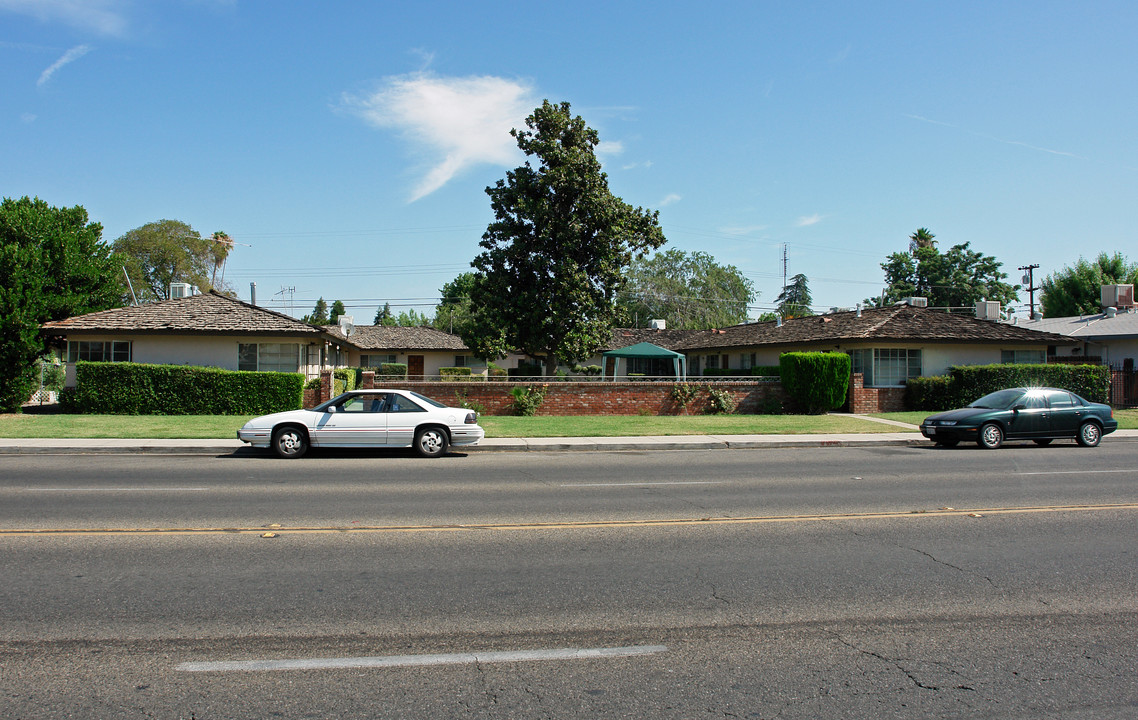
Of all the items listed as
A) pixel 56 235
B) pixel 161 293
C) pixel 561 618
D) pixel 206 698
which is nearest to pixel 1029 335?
pixel 561 618

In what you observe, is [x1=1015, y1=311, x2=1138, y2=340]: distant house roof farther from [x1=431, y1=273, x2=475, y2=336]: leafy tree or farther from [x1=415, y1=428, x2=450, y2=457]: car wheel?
[x1=431, y1=273, x2=475, y2=336]: leafy tree

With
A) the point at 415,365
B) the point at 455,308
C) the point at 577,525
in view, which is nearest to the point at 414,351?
the point at 415,365

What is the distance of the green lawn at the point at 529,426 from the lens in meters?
18.5

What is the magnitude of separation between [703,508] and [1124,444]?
15161 millimetres

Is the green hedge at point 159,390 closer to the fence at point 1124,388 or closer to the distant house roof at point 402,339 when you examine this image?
the distant house roof at point 402,339

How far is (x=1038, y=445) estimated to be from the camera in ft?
59.1

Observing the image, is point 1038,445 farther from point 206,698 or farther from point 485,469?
point 206,698

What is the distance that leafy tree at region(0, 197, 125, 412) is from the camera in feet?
81.1

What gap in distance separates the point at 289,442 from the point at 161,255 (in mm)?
57755

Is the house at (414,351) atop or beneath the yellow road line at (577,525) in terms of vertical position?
atop

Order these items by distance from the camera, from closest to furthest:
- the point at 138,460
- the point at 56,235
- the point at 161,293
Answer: the point at 138,460 < the point at 56,235 < the point at 161,293

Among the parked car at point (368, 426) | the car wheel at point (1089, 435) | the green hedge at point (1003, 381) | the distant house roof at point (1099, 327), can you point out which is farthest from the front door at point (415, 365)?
the car wheel at point (1089, 435)

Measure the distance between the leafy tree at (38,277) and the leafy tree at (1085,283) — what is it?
57.5 m

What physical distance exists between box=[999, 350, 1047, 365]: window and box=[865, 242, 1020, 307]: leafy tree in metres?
34.5
